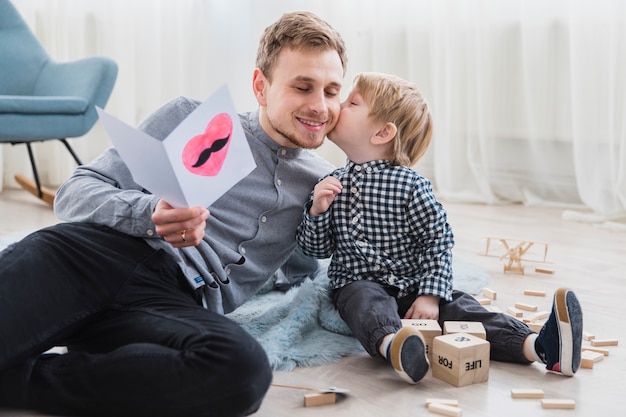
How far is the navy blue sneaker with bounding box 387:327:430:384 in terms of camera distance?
1.25 m

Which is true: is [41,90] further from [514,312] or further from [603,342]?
[603,342]

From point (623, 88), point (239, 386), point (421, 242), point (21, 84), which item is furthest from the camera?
point (21, 84)

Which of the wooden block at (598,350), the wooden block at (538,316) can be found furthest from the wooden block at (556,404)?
the wooden block at (538,316)

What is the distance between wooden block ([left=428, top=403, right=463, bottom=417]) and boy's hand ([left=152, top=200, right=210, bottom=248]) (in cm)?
43

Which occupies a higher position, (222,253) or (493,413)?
(222,253)

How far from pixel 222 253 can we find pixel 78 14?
2609 mm

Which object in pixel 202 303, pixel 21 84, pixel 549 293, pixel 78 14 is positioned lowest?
pixel 549 293

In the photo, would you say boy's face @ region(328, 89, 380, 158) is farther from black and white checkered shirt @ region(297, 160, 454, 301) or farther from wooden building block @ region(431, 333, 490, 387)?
wooden building block @ region(431, 333, 490, 387)

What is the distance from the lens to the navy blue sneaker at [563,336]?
127 centimetres

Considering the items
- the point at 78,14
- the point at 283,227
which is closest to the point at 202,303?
the point at 283,227

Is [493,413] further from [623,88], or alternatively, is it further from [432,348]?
[623,88]

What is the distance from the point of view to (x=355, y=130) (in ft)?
4.99

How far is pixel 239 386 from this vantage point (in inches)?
42.8

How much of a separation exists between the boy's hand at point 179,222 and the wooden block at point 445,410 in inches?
17.0
